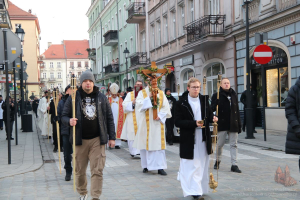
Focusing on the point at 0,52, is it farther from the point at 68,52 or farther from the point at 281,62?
the point at 68,52

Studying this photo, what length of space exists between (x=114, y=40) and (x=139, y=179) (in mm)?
41514

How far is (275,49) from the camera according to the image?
17.9 metres

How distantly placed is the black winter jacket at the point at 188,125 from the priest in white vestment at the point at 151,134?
2453 millimetres

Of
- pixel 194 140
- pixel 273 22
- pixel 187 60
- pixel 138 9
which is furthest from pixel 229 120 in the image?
pixel 138 9

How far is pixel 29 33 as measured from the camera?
85.8 meters

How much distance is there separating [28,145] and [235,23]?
36.0 ft

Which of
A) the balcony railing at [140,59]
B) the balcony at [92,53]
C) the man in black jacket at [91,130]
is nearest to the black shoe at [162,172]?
the man in black jacket at [91,130]

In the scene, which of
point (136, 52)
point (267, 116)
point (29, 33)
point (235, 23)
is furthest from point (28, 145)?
point (29, 33)

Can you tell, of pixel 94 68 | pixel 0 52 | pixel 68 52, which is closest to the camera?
pixel 0 52

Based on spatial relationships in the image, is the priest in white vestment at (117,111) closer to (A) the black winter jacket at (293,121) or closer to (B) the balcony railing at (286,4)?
(B) the balcony railing at (286,4)

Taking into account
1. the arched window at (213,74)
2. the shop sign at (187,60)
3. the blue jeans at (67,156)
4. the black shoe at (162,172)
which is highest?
the shop sign at (187,60)

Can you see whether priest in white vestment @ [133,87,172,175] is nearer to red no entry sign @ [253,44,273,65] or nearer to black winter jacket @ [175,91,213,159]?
black winter jacket @ [175,91,213,159]

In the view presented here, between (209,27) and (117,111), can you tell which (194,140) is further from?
(209,27)

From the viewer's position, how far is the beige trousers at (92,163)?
19.7 feet
